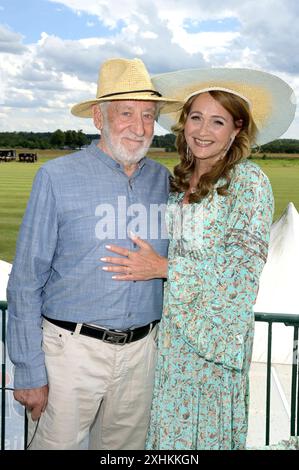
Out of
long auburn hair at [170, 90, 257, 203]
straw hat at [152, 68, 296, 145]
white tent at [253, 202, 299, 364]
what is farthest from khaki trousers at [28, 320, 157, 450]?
white tent at [253, 202, 299, 364]

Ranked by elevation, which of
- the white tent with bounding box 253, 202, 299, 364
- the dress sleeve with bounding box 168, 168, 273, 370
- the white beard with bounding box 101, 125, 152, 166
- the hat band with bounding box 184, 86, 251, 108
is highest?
the hat band with bounding box 184, 86, 251, 108

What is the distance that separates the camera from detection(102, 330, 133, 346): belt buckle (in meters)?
2.29

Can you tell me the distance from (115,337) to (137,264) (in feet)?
1.02

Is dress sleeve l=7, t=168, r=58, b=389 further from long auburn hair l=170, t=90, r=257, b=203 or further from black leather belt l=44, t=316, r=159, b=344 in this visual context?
long auburn hair l=170, t=90, r=257, b=203

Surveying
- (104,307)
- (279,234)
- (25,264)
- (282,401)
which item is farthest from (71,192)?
(279,234)

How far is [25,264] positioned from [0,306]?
69cm

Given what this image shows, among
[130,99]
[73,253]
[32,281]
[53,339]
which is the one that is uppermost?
[130,99]

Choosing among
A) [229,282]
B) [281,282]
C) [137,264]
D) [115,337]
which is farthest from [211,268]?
[281,282]

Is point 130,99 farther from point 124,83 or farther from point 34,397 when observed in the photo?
point 34,397

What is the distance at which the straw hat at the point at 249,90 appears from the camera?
2533 mm

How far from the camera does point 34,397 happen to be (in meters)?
2.31

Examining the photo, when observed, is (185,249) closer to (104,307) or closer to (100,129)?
(104,307)

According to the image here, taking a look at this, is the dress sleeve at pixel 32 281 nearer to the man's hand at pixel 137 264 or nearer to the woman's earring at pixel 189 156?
the man's hand at pixel 137 264

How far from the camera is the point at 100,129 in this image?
249cm
